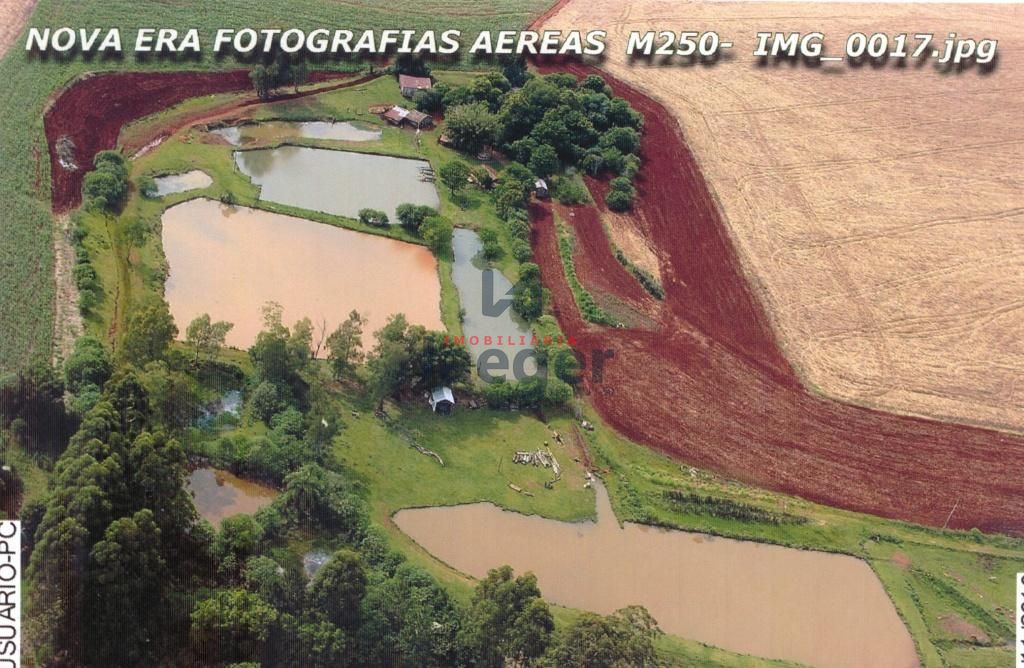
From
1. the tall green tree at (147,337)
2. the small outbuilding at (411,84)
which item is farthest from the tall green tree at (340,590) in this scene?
the small outbuilding at (411,84)

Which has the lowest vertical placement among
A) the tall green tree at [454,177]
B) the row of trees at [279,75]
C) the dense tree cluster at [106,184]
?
the dense tree cluster at [106,184]

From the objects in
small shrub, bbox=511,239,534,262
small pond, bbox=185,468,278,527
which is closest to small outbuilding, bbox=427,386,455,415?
small pond, bbox=185,468,278,527

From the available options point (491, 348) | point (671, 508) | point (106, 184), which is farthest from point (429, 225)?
point (671, 508)

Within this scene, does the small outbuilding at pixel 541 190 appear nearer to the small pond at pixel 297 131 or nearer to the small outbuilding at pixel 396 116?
the small outbuilding at pixel 396 116

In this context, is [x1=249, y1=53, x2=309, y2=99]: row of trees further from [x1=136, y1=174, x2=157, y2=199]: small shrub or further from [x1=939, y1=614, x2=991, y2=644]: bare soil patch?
[x1=939, y1=614, x2=991, y2=644]: bare soil patch

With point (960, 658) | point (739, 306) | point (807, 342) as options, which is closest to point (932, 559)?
point (960, 658)
